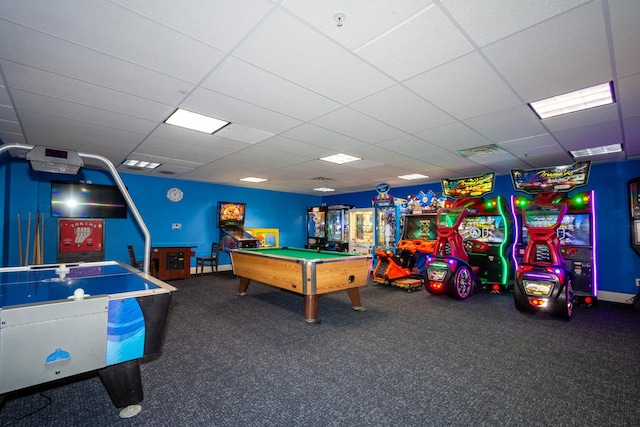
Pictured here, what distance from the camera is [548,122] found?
10.6 ft

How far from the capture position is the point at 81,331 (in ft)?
5.48

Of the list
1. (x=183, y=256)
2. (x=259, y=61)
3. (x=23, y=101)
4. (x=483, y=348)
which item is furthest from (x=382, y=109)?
(x=183, y=256)

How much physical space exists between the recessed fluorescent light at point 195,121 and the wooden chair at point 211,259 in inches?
175

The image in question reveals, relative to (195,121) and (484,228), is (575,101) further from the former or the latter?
(195,121)

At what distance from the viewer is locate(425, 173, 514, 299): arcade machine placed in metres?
5.05

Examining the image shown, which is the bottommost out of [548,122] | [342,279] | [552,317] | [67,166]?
[552,317]

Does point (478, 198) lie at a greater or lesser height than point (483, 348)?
greater

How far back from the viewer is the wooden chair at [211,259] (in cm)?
738

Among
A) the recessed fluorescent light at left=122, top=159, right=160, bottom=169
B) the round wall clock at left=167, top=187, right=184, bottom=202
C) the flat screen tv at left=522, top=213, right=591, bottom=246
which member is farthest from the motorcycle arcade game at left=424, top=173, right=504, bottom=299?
the round wall clock at left=167, top=187, right=184, bottom=202

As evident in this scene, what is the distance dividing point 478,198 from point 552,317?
2.43m

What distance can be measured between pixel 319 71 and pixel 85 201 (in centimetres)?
627

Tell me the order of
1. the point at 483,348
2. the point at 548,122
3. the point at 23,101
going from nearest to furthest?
the point at 23,101 < the point at 483,348 < the point at 548,122

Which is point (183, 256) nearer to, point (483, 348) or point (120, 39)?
point (120, 39)

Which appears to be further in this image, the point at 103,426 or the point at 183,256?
the point at 183,256
